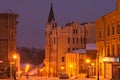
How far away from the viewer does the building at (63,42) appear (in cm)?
10744

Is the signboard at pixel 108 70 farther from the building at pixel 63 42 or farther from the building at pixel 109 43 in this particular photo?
the building at pixel 63 42

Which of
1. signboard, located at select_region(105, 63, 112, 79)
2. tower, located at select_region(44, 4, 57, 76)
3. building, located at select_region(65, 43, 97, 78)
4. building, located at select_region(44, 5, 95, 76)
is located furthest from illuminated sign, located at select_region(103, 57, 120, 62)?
tower, located at select_region(44, 4, 57, 76)

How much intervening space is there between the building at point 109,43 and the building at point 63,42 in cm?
3446

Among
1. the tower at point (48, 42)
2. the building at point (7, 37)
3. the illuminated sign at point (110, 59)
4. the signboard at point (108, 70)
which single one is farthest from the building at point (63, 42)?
the illuminated sign at point (110, 59)

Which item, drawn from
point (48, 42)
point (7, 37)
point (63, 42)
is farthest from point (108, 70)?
point (48, 42)

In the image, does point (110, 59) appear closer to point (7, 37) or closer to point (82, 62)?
point (82, 62)

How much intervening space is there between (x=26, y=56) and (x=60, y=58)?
87.1m

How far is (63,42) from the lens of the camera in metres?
108

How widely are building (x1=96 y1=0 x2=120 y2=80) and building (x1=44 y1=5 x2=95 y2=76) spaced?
34456 mm

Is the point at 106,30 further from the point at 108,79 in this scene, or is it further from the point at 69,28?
the point at 69,28

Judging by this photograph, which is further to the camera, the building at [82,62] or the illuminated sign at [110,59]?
the building at [82,62]

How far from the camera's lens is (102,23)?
71.0 meters

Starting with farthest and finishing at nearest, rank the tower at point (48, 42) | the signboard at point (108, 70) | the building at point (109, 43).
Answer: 1. the tower at point (48, 42)
2. the signboard at point (108, 70)
3. the building at point (109, 43)

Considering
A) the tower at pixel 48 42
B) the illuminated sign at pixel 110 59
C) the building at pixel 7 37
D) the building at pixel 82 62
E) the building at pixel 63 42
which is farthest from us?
the tower at pixel 48 42
